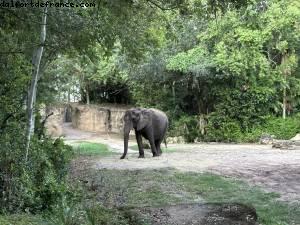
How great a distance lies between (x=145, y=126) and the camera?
1806 centimetres

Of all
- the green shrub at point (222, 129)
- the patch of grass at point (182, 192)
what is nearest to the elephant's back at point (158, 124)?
the patch of grass at point (182, 192)

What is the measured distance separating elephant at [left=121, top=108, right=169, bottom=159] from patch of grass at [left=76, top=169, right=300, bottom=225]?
13.9 ft

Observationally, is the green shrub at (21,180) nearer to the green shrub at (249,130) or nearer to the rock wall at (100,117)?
the green shrub at (249,130)

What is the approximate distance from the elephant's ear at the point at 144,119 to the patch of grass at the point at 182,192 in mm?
4472

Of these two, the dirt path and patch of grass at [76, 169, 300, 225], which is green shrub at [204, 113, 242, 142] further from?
patch of grass at [76, 169, 300, 225]

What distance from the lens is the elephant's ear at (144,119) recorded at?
1773cm

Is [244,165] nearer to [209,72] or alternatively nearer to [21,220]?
[21,220]

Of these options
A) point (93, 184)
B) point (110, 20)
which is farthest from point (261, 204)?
point (110, 20)

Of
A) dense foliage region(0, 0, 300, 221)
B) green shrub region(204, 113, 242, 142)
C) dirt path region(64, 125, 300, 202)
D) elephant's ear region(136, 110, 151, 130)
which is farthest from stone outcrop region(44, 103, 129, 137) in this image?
dirt path region(64, 125, 300, 202)

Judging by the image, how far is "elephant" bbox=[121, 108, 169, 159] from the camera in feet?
57.5

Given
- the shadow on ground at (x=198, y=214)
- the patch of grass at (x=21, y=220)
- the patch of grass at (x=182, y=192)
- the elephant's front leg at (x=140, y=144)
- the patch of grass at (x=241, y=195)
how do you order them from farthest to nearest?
the elephant's front leg at (x=140, y=144)
the patch of grass at (x=182, y=192)
the patch of grass at (x=241, y=195)
the shadow on ground at (x=198, y=214)
the patch of grass at (x=21, y=220)

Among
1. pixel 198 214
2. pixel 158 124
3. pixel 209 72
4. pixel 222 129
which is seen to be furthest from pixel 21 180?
pixel 222 129

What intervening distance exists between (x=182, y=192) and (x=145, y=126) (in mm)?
7547

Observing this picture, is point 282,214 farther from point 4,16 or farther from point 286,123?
point 286,123
